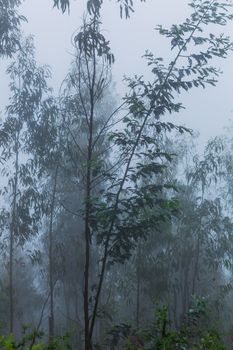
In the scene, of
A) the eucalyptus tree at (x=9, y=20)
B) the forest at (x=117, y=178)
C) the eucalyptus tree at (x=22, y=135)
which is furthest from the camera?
the eucalyptus tree at (x=22, y=135)

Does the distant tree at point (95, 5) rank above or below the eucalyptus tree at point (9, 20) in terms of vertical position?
below

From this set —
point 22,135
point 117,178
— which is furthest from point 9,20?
point 117,178

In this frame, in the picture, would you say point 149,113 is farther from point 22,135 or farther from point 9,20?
point 22,135

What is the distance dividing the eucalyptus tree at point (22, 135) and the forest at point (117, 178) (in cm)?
3

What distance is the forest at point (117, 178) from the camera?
3.76m

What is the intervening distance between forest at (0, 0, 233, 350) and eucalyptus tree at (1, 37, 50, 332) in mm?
26

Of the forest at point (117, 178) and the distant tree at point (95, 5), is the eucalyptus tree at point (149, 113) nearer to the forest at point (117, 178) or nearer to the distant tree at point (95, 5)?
the forest at point (117, 178)

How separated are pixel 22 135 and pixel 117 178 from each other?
5.99 metres

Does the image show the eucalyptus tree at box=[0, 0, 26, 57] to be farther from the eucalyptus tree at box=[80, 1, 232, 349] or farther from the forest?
the eucalyptus tree at box=[80, 1, 232, 349]

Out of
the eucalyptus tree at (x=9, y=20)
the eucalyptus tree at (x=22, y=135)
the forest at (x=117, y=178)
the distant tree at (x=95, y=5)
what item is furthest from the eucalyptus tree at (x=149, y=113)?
the eucalyptus tree at (x=22, y=135)

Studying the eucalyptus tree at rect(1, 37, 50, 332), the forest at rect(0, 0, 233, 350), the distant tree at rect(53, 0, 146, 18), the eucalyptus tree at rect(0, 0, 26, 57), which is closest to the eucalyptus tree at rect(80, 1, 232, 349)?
the forest at rect(0, 0, 233, 350)

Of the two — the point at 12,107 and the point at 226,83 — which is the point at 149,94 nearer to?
the point at 12,107

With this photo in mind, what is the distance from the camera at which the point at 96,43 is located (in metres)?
4.07

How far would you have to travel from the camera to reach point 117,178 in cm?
412
